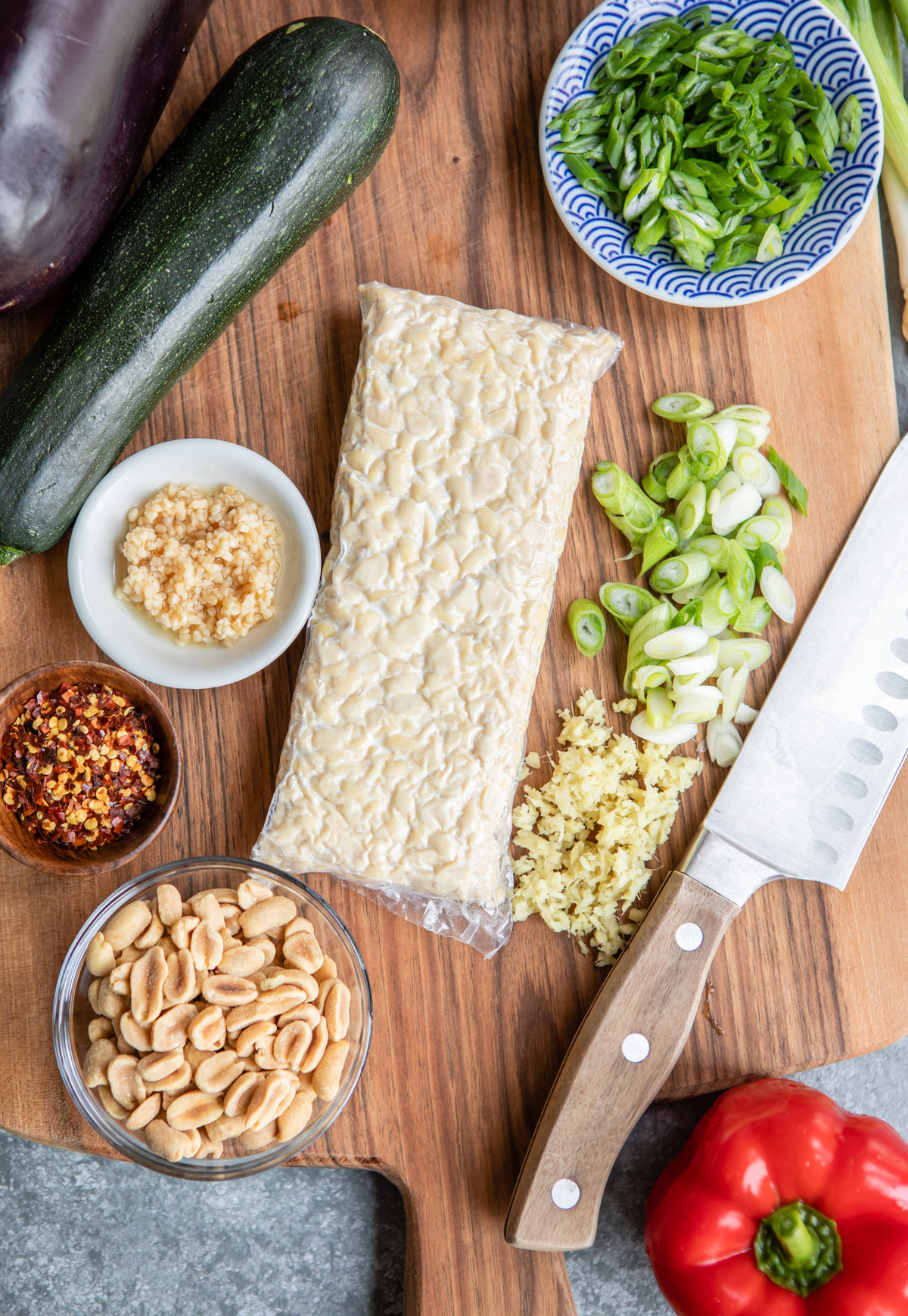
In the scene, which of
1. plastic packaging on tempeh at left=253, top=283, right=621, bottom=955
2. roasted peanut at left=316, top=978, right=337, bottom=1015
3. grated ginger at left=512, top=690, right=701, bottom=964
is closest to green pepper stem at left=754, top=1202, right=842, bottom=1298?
grated ginger at left=512, top=690, right=701, bottom=964

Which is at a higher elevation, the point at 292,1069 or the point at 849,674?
the point at 849,674

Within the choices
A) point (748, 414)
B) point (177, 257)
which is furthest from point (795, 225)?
point (177, 257)

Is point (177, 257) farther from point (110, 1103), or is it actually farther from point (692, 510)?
point (110, 1103)

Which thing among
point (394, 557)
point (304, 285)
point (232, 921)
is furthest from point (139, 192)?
point (232, 921)

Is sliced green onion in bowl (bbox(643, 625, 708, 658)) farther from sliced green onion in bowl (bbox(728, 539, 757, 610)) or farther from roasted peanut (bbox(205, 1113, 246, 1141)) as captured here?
roasted peanut (bbox(205, 1113, 246, 1141))

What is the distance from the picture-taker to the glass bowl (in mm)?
1297

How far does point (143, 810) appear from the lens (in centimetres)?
136

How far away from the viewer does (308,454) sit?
149cm

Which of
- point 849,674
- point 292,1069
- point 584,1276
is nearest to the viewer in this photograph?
point 292,1069

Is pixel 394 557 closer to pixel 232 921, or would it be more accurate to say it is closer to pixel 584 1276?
pixel 232 921

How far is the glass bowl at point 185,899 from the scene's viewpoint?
1297 millimetres

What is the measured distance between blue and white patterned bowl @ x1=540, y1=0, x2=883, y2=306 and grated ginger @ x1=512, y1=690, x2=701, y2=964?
2.24 feet

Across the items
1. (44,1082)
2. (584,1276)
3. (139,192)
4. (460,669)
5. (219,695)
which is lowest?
(584,1276)

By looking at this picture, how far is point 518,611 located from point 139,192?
2.71 ft
